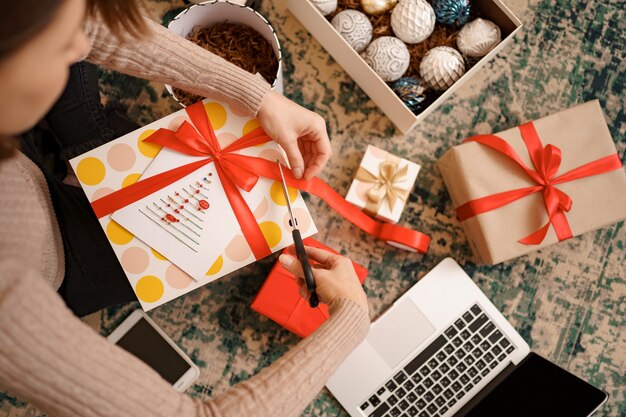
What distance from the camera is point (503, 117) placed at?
93 centimetres

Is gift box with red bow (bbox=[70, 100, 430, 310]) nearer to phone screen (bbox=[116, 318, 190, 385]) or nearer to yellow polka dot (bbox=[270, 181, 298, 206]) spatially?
yellow polka dot (bbox=[270, 181, 298, 206])

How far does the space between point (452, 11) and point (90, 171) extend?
2.15 feet

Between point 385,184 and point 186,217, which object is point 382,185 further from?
point 186,217

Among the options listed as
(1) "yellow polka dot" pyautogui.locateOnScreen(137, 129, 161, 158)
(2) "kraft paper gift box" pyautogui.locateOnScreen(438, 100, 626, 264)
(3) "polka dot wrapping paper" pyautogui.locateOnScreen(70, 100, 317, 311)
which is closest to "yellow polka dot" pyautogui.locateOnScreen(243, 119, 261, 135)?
(3) "polka dot wrapping paper" pyautogui.locateOnScreen(70, 100, 317, 311)

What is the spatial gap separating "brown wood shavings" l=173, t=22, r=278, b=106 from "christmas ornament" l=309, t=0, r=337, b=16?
11 centimetres

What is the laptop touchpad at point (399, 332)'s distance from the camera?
859 mm

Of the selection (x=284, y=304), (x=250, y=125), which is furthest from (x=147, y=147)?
(x=284, y=304)

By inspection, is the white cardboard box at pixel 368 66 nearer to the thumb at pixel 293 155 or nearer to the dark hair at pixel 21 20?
the thumb at pixel 293 155

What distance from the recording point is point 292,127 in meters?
0.70

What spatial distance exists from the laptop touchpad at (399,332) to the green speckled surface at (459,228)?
0.03 meters

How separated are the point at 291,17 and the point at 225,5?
0.17 meters

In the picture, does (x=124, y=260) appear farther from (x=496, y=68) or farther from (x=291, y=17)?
(x=496, y=68)

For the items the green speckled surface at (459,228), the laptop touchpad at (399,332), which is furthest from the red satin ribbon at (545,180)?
the laptop touchpad at (399,332)

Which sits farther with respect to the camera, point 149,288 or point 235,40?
point 235,40
